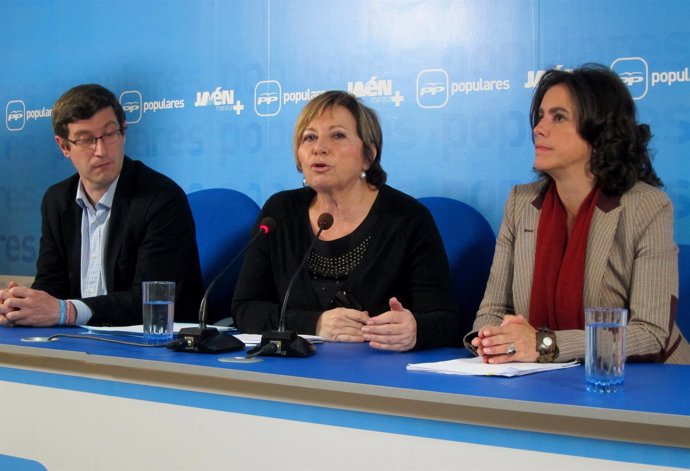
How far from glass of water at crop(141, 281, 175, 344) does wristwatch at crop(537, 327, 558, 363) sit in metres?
0.93

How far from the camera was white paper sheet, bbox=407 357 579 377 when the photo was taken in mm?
1739

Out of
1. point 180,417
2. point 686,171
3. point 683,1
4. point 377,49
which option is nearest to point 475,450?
point 180,417

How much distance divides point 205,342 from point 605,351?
0.92 m

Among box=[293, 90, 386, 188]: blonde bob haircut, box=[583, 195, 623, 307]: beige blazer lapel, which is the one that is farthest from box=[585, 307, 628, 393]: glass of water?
box=[293, 90, 386, 188]: blonde bob haircut

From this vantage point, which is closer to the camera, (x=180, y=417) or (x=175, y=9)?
(x=180, y=417)

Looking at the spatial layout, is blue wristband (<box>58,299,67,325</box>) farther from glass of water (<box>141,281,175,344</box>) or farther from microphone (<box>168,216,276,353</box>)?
microphone (<box>168,216,276,353</box>)

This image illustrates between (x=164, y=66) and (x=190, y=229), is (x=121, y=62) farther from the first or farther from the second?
(x=190, y=229)

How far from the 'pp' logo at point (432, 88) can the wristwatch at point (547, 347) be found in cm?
167

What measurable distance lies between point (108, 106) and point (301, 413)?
6.27 feet

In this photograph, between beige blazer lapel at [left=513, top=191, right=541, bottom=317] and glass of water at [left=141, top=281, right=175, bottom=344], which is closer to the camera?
glass of water at [left=141, top=281, right=175, bottom=344]

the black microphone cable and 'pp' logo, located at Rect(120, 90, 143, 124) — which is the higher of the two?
'pp' logo, located at Rect(120, 90, 143, 124)

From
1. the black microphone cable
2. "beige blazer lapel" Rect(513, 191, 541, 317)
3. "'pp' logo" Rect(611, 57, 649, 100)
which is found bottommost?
the black microphone cable

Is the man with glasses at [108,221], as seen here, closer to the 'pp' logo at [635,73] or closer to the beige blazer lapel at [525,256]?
the beige blazer lapel at [525,256]

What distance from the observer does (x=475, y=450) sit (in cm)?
151
